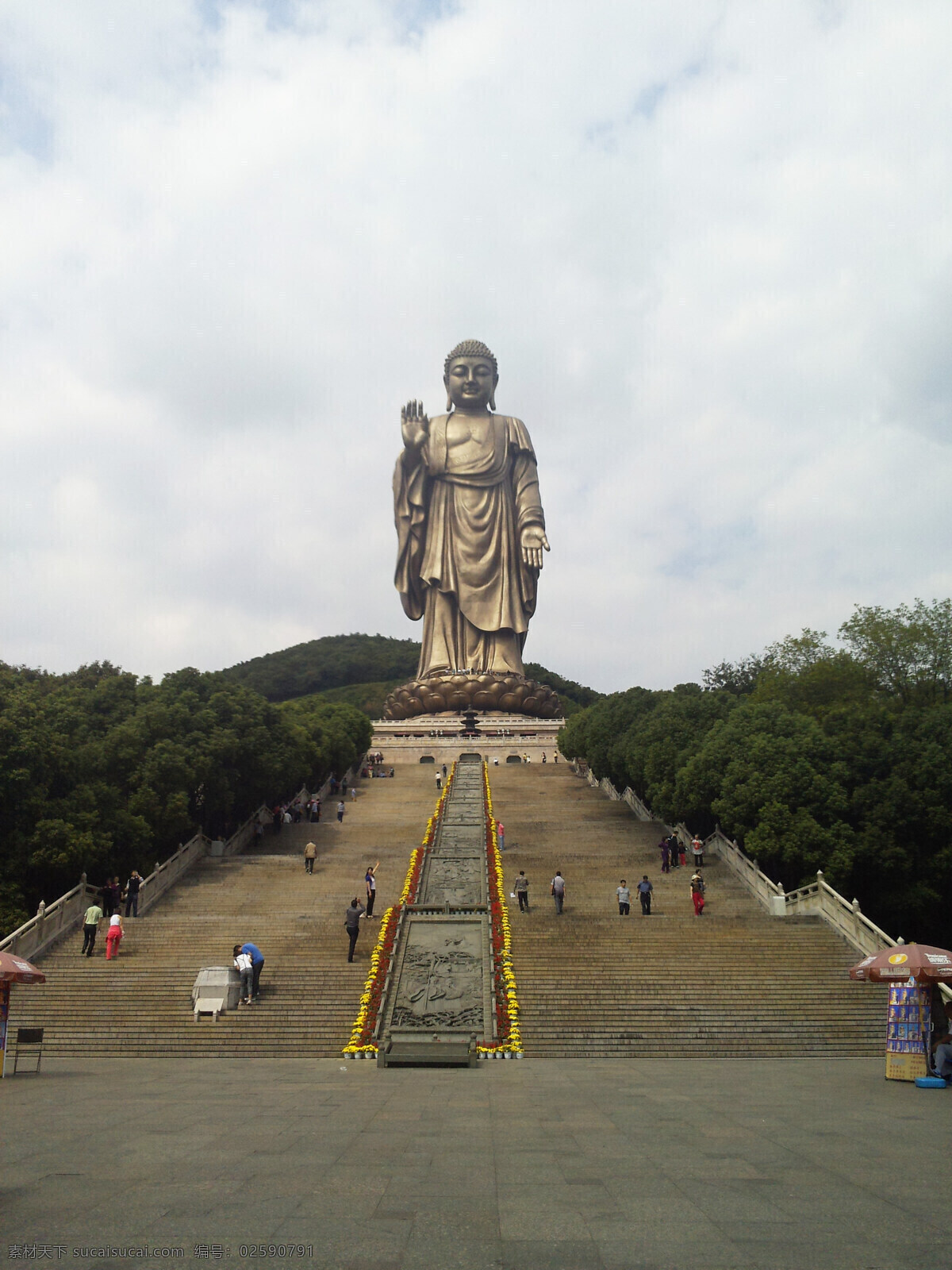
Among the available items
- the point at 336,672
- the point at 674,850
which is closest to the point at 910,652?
the point at 674,850

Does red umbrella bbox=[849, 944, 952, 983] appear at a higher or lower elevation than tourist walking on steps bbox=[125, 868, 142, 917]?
higher

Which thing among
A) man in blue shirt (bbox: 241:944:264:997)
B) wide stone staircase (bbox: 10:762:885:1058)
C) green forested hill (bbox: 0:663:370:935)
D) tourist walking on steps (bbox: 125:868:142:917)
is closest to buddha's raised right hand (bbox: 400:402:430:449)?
green forested hill (bbox: 0:663:370:935)

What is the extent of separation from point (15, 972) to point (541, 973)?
6.77 m

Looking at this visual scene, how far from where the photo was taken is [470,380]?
39.8m

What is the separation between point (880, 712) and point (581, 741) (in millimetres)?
8898

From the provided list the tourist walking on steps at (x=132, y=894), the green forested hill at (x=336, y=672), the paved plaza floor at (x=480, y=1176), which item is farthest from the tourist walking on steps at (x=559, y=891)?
the green forested hill at (x=336, y=672)

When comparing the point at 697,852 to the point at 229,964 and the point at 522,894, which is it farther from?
the point at 229,964

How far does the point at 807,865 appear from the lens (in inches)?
673

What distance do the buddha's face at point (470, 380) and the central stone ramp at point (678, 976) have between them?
24.0 metres

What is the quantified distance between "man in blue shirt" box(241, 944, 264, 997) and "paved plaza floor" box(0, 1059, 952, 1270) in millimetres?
4259

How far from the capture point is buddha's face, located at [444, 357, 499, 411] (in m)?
39.8

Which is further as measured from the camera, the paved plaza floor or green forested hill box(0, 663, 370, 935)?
green forested hill box(0, 663, 370, 935)

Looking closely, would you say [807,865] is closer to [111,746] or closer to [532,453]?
[111,746]

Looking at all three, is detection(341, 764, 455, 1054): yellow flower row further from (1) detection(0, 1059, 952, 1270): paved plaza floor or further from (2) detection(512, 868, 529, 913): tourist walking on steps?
(1) detection(0, 1059, 952, 1270): paved plaza floor
